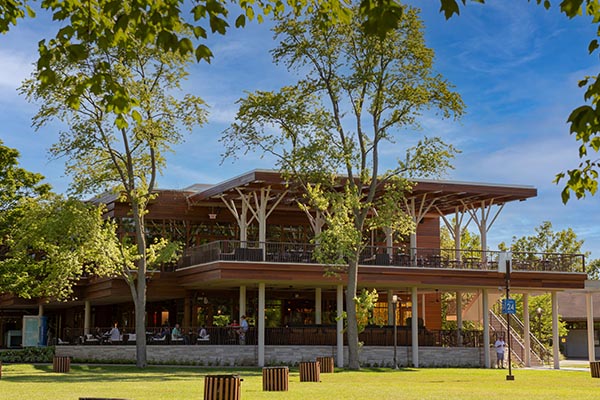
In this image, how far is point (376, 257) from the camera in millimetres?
37188

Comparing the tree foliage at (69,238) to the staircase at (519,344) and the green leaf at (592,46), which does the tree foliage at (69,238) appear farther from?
the green leaf at (592,46)

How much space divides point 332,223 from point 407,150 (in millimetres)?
4290

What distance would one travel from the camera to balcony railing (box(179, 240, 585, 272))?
116 ft

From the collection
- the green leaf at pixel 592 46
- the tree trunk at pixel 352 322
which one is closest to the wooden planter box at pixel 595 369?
the tree trunk at pixel 352 322

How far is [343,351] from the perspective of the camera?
121ft

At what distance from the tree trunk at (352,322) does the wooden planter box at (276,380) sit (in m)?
12.8

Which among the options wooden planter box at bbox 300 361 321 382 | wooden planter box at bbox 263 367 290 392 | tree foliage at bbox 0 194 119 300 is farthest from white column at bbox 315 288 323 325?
wooden planter box at bbox 263 367 290 392

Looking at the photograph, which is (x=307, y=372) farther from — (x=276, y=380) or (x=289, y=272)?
(x=289, y=272)

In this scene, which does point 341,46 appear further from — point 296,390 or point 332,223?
point 296,390

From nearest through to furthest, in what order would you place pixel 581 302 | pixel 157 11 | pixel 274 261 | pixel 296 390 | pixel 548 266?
pixel 157 11
pixel 296 390
pixel 274 261
pixel 548 266
pixel 581 302

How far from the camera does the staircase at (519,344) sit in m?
41.8

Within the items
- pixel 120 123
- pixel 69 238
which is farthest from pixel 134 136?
pixel 120 123

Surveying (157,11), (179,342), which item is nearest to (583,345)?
(179,342)

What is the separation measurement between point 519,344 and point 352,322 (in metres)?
12.0
